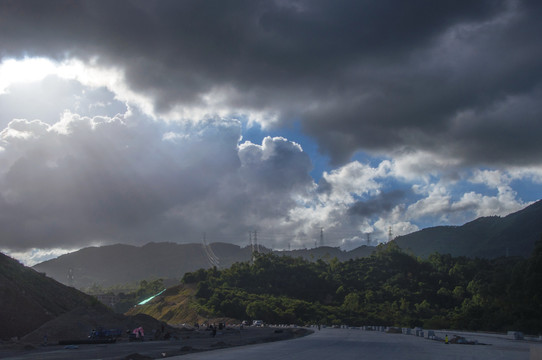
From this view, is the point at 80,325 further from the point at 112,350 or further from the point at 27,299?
the point at 112,350

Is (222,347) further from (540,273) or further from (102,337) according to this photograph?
(540,273)

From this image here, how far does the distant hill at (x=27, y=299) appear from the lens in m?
105

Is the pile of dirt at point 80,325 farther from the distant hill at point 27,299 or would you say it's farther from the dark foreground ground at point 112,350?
the dark foreground ground at point 112,350

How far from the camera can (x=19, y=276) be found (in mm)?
139000

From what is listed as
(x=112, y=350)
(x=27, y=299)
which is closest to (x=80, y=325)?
(x=27, y=299)

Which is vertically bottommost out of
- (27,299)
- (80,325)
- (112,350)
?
(112,350)

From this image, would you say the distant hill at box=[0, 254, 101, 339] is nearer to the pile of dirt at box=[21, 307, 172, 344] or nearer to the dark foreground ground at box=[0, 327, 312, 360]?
the pile of dirt at box=[21, 307, 172, 344]

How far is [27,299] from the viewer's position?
114 m

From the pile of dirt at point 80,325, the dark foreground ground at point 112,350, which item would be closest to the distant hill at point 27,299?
the pile of dirt at point 80,325

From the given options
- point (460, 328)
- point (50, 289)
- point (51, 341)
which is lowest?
point (460, 328)

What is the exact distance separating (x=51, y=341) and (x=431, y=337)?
64.9 meters

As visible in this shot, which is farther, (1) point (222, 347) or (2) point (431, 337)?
(2) point (431, 337)

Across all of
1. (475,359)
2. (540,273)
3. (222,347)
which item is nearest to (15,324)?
(222,347)

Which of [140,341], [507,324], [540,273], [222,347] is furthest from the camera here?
[507,324]
